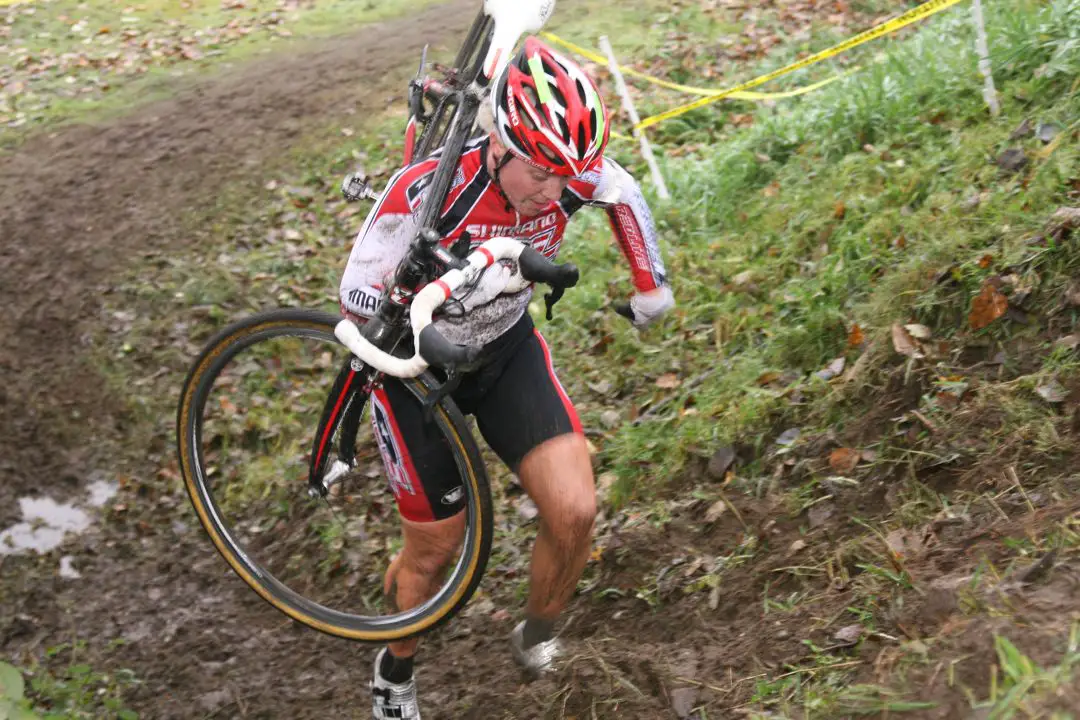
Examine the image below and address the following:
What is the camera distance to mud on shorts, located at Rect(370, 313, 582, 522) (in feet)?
12.3

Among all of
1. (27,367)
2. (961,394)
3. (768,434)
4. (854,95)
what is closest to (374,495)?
(768,434)

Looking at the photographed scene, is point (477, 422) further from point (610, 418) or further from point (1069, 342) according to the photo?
point (1069, 342)

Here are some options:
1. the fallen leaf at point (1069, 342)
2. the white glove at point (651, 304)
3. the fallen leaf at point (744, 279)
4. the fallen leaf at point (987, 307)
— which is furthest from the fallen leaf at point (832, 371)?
the fallen leaf at point (744, 279)

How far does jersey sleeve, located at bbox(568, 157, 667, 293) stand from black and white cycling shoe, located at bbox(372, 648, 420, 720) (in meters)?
1.92

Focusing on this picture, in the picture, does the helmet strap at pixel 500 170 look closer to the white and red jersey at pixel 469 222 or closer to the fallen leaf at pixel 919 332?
the white and red jersey at pixel 469 222

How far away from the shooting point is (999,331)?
4301 millimetres

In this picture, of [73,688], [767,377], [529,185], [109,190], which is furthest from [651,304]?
[109,190]

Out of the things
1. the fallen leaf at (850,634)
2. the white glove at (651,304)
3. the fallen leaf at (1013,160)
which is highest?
the white glove at (651,304)

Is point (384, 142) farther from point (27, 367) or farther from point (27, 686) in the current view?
point (27, 686)

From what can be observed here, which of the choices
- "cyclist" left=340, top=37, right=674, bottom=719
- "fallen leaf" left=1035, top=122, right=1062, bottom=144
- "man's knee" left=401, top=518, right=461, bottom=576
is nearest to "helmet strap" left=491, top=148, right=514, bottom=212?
"cyclist" left=340, top=37, right=674, bottom=719

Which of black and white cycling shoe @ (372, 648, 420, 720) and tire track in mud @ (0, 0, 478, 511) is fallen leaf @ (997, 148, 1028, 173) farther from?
tire track in mud @ (0, 0, 478, 511)

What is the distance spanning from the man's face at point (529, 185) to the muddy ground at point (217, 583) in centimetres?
178

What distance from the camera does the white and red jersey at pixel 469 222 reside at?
11.7 ft

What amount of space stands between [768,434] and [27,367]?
5.14m
